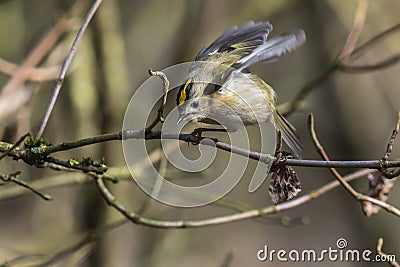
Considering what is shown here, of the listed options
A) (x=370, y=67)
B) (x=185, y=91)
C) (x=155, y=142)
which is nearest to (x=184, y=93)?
(x=185, y=91)

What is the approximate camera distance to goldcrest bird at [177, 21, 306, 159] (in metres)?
1.67

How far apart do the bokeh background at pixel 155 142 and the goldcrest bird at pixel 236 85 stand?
503 mm

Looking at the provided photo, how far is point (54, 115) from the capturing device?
3604 millimetres

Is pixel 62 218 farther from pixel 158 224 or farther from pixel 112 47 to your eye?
pixel 158 224

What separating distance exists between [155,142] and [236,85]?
4.92 feet

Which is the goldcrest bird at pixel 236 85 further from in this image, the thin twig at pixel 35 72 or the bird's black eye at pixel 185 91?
the thin twig at pixel 35 72

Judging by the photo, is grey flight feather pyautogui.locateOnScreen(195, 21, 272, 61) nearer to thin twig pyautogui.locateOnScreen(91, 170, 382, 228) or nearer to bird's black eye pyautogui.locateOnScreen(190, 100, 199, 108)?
bird's black eye pyautogui.locateOnScreen(190, 100, 199, 108)

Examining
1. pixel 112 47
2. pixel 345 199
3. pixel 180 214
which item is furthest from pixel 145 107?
pixel 345 199

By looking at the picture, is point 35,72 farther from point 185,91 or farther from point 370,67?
point 370,67

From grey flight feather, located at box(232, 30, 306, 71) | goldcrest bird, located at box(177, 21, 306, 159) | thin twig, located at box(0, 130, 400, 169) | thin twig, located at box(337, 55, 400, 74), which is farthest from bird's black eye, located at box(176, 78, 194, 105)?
thin twig, located at box(337, 55, 400, 74)

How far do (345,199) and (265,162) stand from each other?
3.62 metres

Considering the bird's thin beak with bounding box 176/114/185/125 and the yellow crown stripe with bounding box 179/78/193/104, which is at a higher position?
the yellow crown stripe with bounding box 179/78/193/104

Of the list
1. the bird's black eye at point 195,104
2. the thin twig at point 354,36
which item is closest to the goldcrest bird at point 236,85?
the bird's black eye at point 195,104

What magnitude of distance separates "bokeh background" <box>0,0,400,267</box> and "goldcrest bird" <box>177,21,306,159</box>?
503mm
